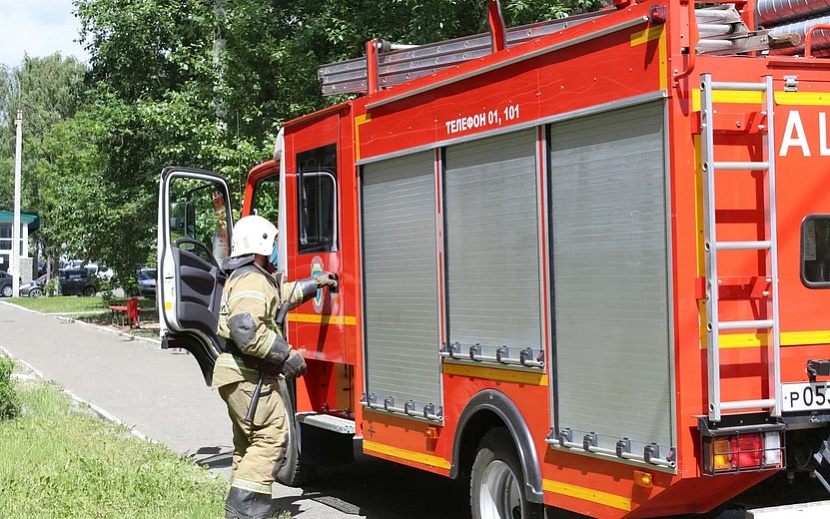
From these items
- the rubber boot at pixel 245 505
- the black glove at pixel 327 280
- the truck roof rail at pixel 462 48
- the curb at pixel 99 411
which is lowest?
the curb at pixel 99 411

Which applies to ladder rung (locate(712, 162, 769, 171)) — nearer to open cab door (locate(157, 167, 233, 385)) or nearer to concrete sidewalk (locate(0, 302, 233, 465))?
open cab door (locate(157, 167, 233, 385))

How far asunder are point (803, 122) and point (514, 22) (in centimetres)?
829

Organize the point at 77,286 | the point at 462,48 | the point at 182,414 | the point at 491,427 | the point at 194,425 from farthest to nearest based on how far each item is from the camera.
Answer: the point at 77,286
the point at 182,414
the point at 194,425
the point at 462,48
the point at 491,427

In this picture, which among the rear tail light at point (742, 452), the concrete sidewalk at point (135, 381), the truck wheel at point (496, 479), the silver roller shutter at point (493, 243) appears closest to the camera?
the rear tail light at point (742, 452)

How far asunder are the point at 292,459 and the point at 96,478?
58.4 inches

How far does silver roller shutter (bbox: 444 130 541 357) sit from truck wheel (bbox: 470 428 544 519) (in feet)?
1.74

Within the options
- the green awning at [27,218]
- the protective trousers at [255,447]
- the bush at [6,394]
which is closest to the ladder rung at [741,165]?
the protective trousers at [255,447]

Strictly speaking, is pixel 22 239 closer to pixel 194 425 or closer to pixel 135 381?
pixel 135 381

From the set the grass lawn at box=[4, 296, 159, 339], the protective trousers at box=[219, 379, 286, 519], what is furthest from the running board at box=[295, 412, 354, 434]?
the grass lawn at box=[4, 296, 159, 339]

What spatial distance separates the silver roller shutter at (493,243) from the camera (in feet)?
18.0

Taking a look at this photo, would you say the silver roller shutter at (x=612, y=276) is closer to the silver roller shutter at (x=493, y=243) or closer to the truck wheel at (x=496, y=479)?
the silver roller shutter at (x=493, y=243)

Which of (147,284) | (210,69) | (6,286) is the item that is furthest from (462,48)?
(6,286)

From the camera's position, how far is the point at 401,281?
677cm

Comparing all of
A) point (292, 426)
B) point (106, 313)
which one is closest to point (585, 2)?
point (292, 426)
